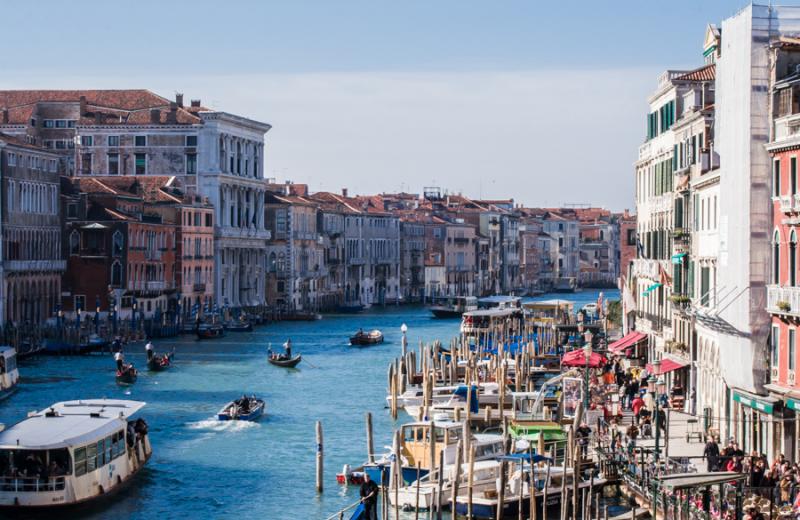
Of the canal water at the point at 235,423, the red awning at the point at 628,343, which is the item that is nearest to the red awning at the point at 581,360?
the red awning at the point at 628,343

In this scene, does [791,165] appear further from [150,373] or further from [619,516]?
[150,373]

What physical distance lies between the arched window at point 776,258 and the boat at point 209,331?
3106 centimetres

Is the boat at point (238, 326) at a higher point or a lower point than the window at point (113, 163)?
lower

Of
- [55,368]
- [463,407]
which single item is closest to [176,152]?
[55,368]

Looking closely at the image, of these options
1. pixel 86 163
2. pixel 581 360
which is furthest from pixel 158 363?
pixel 86 163

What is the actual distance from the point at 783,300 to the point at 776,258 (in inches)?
24.1

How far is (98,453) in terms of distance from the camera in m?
18.5

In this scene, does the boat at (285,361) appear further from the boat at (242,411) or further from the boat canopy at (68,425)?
the boat canopy at (68,425)

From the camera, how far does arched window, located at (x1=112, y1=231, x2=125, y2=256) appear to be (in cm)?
4591

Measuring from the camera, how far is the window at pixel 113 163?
58.3 meters

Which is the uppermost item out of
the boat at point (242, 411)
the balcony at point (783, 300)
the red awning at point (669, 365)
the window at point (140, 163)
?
the window at point (140, 163)

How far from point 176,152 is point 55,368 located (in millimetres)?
24074

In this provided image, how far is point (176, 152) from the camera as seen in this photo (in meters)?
58.1

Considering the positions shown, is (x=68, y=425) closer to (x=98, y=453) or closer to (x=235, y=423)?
(x=98, y=453)
